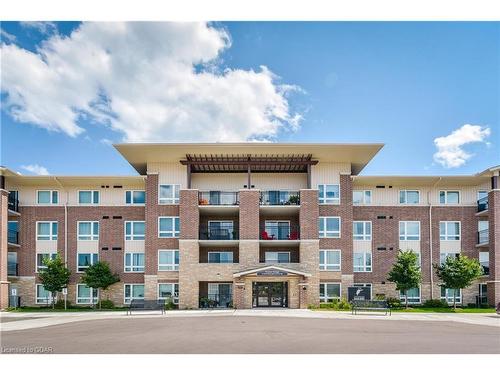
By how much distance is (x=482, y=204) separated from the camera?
3556 cm

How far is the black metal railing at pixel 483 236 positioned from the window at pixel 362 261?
7674mm

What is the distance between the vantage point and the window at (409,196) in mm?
36375

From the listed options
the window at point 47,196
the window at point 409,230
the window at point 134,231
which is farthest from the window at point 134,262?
the window at point 409,230

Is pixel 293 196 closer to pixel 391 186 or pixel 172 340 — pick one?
pixel 391 186

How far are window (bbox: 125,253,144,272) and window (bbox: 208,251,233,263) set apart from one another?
478cm

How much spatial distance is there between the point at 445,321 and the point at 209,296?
52.9 feet

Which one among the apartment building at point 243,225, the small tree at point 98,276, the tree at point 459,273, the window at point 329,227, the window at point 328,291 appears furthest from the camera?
the window at point 329,227

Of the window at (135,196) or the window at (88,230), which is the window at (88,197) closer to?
the window at (88,230)

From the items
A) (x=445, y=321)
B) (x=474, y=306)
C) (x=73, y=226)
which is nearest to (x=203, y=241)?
(x=73, y=226)

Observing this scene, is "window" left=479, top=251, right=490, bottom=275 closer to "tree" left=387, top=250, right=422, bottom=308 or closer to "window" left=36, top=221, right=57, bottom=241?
"tree" left=387, top=250, right=422, bottom=308

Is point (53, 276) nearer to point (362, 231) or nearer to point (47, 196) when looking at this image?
point (47, 196)

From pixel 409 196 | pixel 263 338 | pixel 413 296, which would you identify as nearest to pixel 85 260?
pixel 263 338

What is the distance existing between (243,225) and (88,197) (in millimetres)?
11651

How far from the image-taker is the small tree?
33.3m
